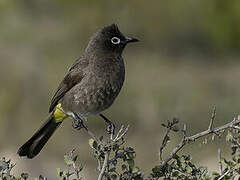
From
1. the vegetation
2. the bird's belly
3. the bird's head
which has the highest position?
the bird's head

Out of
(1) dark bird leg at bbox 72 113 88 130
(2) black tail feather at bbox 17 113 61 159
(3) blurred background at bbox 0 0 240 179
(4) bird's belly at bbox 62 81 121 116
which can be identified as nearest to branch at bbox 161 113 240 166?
(4) bird's belly at bbox 62 81 121 116

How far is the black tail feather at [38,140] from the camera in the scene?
4035 mm

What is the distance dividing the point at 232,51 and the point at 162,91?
125cm

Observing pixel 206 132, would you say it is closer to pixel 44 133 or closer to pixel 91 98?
pixel 91 98

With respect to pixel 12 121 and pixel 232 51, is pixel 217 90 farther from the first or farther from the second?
pixel 12 121

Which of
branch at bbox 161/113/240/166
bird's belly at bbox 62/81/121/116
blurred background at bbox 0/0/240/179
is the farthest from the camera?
blurred background at bbox 0/0/240/179

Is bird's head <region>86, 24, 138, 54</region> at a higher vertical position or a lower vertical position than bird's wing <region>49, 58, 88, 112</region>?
higher

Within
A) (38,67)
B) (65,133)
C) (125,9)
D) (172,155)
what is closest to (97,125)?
(65,133)

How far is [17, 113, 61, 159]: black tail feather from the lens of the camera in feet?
13.2

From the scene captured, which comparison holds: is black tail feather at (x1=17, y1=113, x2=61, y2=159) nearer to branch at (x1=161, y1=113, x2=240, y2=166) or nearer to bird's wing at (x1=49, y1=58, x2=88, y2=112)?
bird's wing at (x1=49, y1=58, x2=88, y2=112)

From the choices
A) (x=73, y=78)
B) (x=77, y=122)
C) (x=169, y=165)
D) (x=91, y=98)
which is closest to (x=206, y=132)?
(x=169, y=165)

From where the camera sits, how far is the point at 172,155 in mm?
2230

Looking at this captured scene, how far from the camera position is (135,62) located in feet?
25.3

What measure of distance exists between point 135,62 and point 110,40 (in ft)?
11.6
